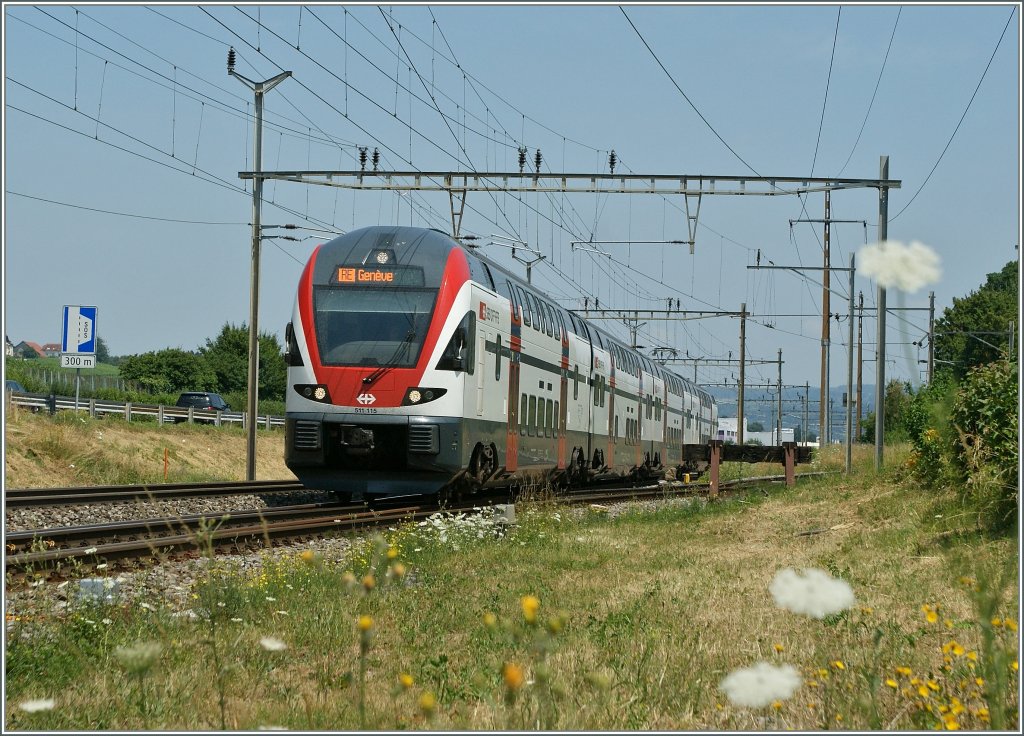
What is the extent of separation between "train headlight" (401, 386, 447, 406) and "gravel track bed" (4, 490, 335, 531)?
279 centimetres

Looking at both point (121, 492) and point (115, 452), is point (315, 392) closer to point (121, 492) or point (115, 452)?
point (121, 492)

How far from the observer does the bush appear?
9.56 metres

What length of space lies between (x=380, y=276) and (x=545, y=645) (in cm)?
1338

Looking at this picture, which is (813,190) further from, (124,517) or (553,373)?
(124,517)

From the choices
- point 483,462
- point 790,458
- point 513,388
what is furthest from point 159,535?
point 790,458

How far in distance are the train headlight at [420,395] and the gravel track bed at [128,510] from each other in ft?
9.14

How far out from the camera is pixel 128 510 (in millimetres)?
16266

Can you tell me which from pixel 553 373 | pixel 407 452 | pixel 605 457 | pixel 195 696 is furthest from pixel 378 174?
pixel 195 696

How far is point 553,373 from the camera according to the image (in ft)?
71.5

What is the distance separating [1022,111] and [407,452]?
12261 mm

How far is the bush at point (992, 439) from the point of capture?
9.56 metres

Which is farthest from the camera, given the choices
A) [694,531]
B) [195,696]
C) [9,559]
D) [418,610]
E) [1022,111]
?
[694,531]

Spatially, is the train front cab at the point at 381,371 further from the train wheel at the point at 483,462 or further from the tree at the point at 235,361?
the tree at the point at 235,361

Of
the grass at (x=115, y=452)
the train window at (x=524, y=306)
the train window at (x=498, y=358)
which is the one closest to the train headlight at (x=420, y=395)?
the train window at (x=498, y=358)
